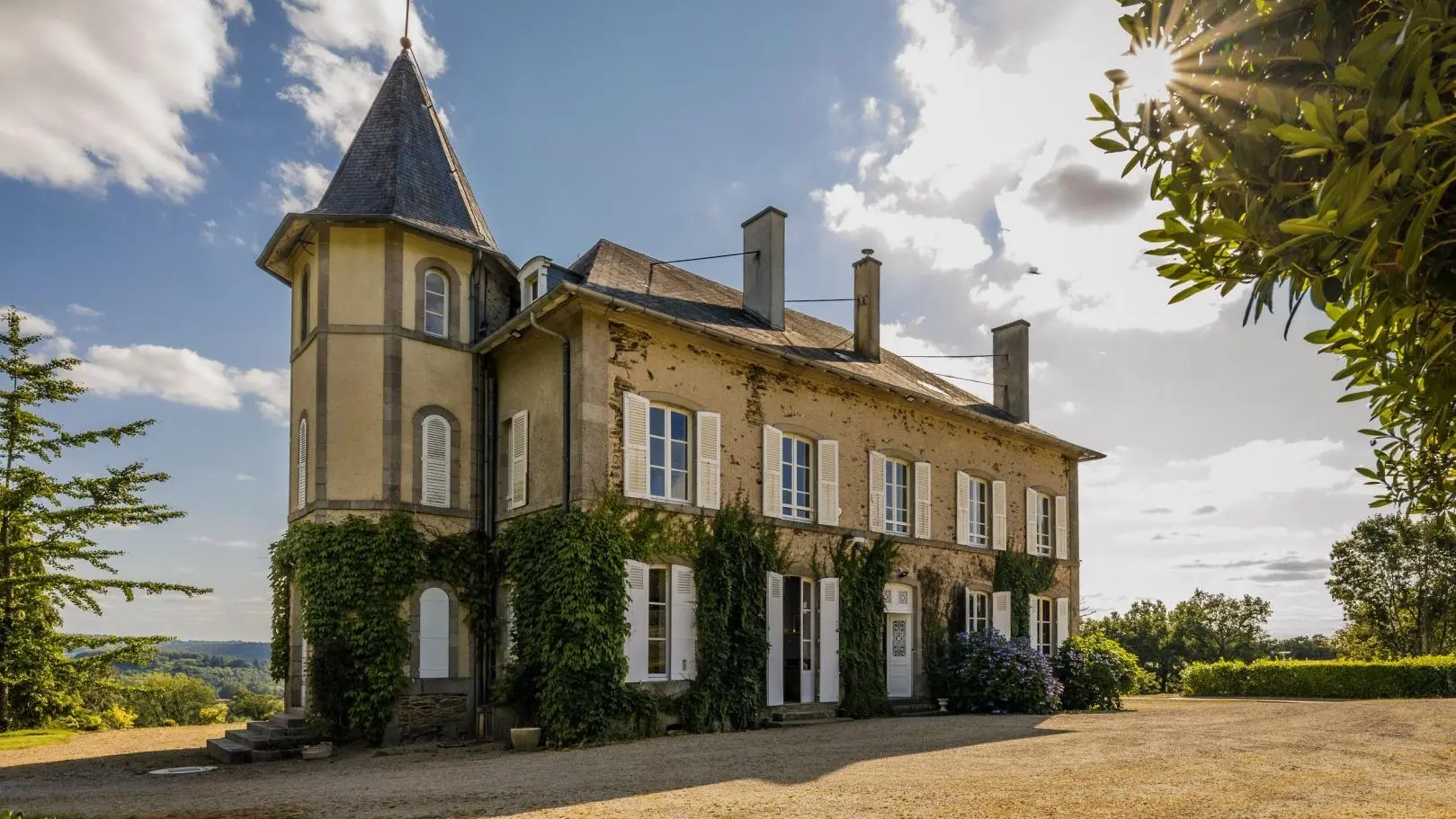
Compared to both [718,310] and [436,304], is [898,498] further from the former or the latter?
[436,304]

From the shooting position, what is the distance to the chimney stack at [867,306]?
61.0ft

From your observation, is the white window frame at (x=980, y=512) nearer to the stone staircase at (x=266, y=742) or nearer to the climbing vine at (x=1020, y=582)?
the climbing vine at (x=1020, y=582)

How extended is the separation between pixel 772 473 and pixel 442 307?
217 inches

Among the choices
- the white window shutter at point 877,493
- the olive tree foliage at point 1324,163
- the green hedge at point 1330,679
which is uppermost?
the olive tree foliage at point 1324,163

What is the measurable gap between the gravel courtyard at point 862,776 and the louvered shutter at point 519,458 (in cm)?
347

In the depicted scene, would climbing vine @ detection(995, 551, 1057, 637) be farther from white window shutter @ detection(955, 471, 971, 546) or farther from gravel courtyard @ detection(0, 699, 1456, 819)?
gravel courtyard @ detection(0, 699, 1456, 819)

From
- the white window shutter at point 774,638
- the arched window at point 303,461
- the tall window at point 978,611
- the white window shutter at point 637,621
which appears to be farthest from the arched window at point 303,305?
the tall window at point 978,611

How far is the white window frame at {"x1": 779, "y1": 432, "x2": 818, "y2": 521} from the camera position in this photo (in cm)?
1527

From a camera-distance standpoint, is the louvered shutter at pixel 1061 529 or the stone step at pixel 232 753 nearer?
the stone step at pixel 232 753

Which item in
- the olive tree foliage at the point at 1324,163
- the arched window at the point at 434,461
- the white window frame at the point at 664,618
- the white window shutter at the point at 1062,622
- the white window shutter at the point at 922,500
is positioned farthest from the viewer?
the white window shutter at the point at 1062,622

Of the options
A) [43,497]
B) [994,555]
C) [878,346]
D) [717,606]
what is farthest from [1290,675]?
[43,497]

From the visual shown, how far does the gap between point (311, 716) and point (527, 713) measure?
279cm

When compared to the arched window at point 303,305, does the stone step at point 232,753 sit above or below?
below

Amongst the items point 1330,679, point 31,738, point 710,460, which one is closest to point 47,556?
point 31,738
